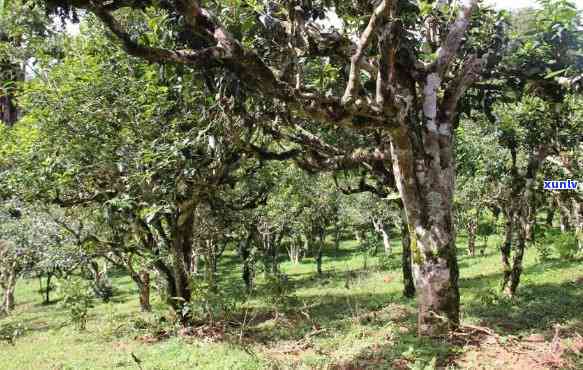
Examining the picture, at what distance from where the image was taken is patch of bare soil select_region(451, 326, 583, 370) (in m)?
7.73

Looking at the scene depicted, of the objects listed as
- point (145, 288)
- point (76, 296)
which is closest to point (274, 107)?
point (76, 296)

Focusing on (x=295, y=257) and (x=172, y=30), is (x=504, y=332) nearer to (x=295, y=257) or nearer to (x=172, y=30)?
(x=172, y=30)

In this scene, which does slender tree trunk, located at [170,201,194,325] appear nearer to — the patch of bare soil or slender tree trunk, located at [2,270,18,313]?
the patch of bare soil

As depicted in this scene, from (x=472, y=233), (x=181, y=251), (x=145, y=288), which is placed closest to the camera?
(x=181, y=251)

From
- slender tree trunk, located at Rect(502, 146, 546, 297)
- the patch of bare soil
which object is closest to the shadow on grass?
slender tree trunk, located at Rect(502, 146, 546, 297)

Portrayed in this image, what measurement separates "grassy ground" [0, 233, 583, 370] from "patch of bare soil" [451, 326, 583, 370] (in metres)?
0.02

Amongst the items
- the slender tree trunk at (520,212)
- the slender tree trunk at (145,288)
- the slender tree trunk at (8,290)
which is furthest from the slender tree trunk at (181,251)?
the slender tree trunk at (8,290)

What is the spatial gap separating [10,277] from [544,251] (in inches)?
1162

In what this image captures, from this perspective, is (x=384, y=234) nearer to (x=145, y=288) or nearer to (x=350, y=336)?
(x=145, y=288)

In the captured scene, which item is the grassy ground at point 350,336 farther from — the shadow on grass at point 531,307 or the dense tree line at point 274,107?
the dense tree line at point 274,107

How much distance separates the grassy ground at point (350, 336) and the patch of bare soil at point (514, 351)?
0.02 metres

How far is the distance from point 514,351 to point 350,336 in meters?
4.39

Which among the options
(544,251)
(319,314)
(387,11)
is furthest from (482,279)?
(387,11)

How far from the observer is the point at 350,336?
12023mm
